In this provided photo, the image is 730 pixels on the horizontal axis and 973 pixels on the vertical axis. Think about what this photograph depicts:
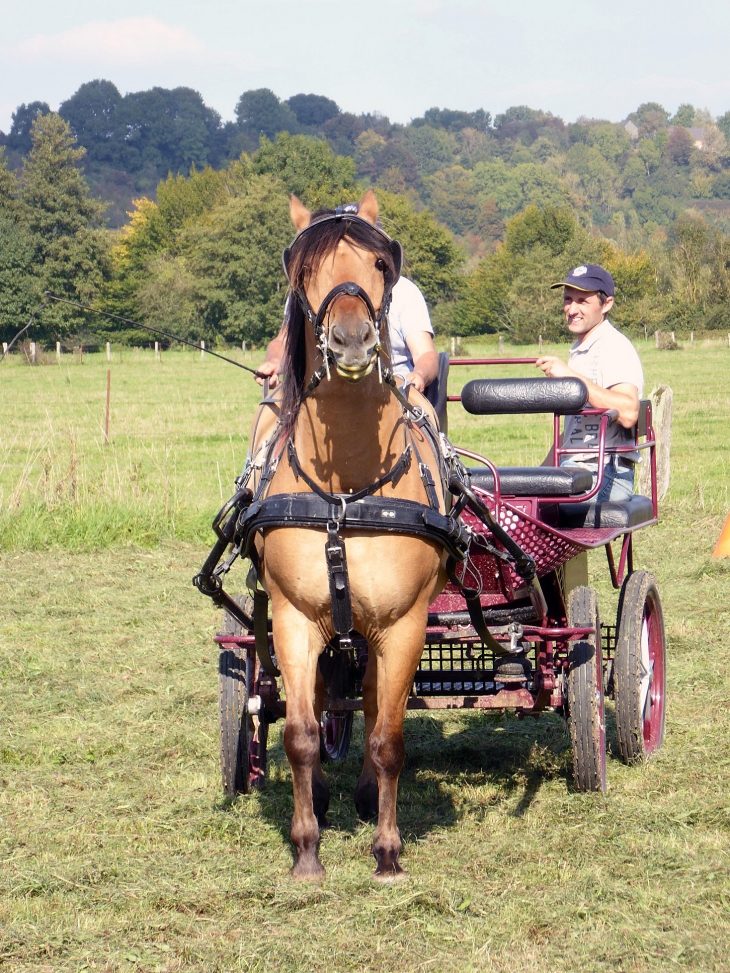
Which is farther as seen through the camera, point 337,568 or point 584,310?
point 584,310

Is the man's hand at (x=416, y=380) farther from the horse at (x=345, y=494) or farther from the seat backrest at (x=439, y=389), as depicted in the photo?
the horse at (x=345, y=494)

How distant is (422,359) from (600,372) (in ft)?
4.10

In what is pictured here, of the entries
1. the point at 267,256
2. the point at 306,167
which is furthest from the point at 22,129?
the point at 267,256

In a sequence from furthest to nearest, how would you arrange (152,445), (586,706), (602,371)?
(152,445) → (602,371) → (586,706)

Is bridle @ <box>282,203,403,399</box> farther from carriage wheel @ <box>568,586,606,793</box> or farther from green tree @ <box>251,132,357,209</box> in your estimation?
green tree @ <box>251,132,357,209</box>

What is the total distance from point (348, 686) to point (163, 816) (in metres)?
0.93

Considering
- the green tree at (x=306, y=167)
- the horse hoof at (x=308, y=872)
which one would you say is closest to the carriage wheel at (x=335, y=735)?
the horse hoof at (x=308, y=872)

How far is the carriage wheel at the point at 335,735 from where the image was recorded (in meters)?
5.32

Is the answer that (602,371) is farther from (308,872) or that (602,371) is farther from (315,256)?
(308,872)

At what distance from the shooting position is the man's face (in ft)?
18.8

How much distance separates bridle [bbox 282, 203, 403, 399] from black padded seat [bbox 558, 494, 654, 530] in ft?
6.79

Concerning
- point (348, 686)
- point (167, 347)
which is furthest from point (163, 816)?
point (167, 347)

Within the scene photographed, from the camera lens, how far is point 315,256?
3.34 meters

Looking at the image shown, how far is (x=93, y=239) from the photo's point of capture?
74.7 ft
